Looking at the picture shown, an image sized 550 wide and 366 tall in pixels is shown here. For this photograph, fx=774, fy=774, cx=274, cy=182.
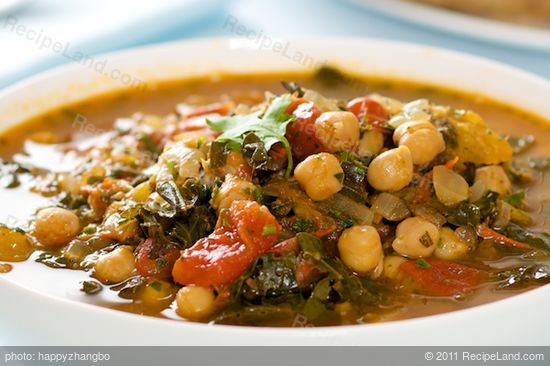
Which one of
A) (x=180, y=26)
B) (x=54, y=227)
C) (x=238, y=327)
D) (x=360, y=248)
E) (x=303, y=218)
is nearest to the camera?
(x=238, y=327)

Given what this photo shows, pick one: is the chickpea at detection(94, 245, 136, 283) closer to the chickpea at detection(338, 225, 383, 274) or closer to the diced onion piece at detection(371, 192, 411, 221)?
the chickpea at detection(338, 225, 383, 274)

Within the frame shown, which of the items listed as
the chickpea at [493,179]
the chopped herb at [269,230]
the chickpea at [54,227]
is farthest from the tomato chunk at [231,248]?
the chickpea at [493,179]

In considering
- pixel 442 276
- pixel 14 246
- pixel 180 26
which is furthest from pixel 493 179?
pixel 180 26

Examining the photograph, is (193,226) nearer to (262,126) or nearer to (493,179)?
(262,126)

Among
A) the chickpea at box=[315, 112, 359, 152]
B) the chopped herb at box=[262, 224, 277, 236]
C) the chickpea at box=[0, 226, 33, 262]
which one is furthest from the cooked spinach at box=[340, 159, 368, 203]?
the chickpea at box=[0, 226, 33, 262]
